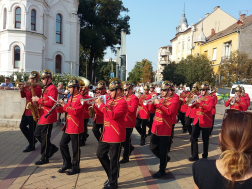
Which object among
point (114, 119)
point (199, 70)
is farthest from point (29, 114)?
point (199, 70)

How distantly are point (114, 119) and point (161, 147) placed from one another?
1.55 metres

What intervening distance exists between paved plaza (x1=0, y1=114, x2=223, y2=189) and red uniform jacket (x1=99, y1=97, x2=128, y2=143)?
109 centimetres

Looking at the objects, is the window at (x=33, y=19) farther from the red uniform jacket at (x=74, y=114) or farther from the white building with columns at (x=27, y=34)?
the red uniform jacket at (x=74, y=114)

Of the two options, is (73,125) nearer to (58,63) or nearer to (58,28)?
(58,63)

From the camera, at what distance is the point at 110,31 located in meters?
37.8

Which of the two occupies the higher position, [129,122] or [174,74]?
[174,74]

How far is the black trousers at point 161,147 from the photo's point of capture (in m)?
5.49

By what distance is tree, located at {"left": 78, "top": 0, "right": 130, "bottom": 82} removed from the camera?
1446 inches

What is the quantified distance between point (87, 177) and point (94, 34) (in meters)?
33.3

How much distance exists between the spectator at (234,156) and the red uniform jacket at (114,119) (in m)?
2.91

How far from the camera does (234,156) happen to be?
160cm

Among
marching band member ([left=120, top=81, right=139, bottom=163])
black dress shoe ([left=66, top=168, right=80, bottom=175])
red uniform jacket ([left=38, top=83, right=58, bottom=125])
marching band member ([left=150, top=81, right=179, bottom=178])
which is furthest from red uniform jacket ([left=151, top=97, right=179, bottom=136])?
red uniform jacket ([left=38, top=83, right=58, bottom=125])

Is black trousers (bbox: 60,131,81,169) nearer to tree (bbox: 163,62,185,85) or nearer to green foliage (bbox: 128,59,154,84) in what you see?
tree (bbox: 163,62,185,85)

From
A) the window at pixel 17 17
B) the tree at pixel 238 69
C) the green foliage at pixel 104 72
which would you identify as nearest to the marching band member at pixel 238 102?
the tree at pixel 238 69
